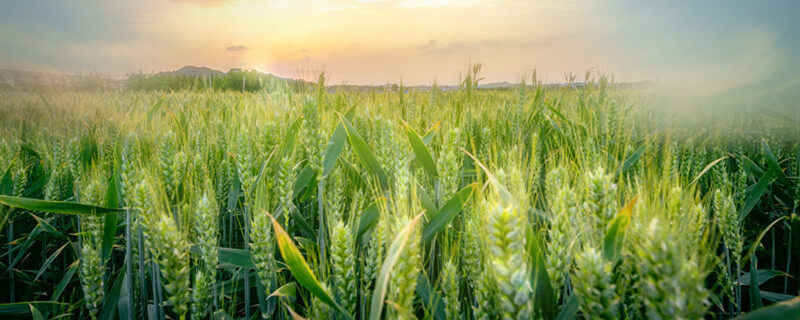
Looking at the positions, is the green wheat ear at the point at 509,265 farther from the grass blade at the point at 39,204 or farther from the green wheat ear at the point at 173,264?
the grass blade at the point at 39,204

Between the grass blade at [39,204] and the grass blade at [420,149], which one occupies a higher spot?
the grass blade at [420,149]

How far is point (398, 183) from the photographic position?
39.1 inches

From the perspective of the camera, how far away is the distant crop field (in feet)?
2.05

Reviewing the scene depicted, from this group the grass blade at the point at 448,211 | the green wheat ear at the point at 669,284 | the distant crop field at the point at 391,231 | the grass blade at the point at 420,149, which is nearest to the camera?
the green wheat ear at the point at 669,284

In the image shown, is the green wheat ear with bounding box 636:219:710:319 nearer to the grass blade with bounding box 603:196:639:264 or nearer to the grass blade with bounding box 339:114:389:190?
the grass blade with bounding box 603:196:639:264

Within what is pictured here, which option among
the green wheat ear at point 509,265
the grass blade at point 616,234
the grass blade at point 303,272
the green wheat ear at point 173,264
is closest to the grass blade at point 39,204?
the green wheat ear at point 173,264

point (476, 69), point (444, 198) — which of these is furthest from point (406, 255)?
point (476, 69)

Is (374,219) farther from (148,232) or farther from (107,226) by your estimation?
(107,226)

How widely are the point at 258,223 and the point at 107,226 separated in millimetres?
717

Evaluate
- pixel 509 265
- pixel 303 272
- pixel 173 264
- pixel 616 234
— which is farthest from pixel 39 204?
pixel 616 234

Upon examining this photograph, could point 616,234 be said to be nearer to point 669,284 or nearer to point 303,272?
point 669,284

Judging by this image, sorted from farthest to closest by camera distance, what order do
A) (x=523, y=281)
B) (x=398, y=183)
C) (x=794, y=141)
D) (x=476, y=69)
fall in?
(x=476, y=69), (x=794, y=141), (x=398, y=183), (x=523, y=281)

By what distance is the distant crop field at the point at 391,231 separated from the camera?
0.62 meters

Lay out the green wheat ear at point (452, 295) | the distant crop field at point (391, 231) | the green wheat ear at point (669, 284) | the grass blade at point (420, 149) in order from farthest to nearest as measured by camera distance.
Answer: the grass blade at point (420, 149), the green wheat ear at point (452, 295), the distant crop field at point (391, 231), the green wheat ear at point (669, 284)
